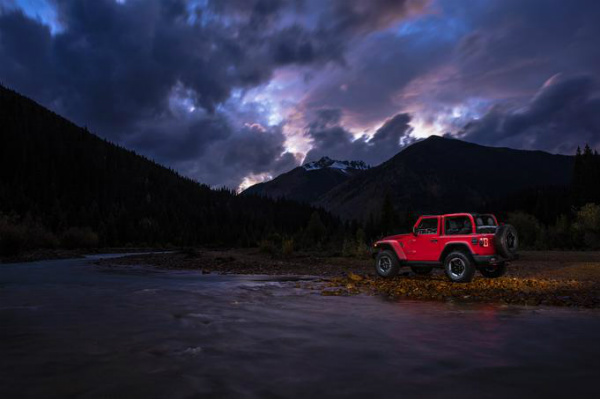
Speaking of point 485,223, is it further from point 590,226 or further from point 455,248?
point 590,226

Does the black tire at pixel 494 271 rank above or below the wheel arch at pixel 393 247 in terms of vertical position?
below

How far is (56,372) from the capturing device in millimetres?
4941

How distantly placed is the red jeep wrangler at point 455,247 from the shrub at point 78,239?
161ft

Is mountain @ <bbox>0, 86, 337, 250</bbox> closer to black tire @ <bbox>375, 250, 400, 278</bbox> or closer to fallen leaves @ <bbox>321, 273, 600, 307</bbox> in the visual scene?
black tire @ <bbox>375, 250, 400, 278</bbox>

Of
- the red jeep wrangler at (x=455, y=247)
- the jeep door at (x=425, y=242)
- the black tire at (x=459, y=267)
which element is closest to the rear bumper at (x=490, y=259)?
the red jeep wrangler at (x=455, y=247)

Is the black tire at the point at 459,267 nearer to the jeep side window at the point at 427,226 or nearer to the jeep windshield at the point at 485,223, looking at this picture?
the jeep windshield at the point at 485,223

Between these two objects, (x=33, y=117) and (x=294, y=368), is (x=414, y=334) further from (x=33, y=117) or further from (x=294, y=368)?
(x=33, y=117)

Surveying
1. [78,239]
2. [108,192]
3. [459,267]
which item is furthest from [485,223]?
[108,192]

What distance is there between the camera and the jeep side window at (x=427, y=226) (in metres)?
15.1

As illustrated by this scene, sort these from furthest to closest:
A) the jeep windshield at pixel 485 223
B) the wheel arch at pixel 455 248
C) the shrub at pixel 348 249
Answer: the shrub at pixel 348 249, the jeep windshield at pixel 485 223, the wheel arch at pixel 455 248

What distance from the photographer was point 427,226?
1545 centimetres

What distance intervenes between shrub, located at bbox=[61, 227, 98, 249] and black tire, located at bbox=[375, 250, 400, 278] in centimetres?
4872

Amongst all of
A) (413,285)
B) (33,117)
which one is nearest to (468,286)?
(413,285)

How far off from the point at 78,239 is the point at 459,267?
177 feet
